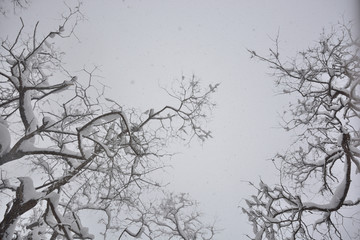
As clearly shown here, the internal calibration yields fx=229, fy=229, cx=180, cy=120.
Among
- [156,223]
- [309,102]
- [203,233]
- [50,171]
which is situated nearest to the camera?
[50,171]

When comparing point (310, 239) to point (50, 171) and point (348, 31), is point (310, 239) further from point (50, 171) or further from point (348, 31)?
point (50, 171)

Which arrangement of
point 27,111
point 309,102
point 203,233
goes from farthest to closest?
point 203,233 → point 309,102 → point 27,111

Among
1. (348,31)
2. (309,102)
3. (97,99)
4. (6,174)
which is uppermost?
(348,31)

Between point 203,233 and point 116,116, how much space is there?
12.7 m

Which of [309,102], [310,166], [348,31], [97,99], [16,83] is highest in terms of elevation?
[348,31]

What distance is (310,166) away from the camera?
20.6 ft

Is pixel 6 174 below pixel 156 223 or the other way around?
below

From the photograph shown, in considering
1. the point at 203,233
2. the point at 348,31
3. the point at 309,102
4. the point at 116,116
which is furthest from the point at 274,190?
the point at 203,233

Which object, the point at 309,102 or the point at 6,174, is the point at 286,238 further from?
→ the point at 6,174

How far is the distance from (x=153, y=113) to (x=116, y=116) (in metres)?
1.85

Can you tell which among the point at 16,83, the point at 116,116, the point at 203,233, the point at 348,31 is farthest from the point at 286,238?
the point at 203,233

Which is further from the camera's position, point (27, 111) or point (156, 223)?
point (156, 223)

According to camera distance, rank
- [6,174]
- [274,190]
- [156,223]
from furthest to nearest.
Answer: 1. [156,223]
2. [274,190]
3. [6,174]

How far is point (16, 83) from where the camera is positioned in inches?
205
